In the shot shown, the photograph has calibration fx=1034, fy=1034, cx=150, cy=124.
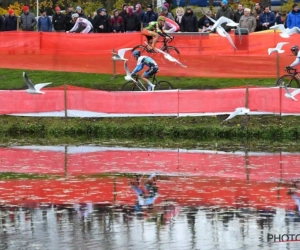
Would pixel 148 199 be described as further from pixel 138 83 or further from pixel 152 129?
pixel 138 83

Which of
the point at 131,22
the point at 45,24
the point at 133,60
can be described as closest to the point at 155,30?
the point at 133,60

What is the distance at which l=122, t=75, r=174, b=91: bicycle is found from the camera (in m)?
32.1

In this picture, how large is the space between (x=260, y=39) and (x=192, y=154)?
12.0 metres

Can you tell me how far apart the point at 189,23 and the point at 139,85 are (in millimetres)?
5919

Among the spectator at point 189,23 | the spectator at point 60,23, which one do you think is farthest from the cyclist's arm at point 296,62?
the spectator at point 60,23

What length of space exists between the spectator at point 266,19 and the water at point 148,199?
43.8 ft

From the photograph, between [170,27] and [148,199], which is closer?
[148,199]

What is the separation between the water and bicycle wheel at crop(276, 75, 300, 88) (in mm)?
7785

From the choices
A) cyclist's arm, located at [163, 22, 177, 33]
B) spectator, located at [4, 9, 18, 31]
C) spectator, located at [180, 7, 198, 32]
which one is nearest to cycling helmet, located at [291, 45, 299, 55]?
cyclist's arm, located at [163, 22, 177, 33]

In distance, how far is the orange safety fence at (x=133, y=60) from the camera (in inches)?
1367

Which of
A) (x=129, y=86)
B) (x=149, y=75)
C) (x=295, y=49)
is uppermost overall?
(x=295, y=49)

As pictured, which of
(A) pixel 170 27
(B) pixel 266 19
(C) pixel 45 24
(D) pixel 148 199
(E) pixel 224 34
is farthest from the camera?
(C) pixel 45 24

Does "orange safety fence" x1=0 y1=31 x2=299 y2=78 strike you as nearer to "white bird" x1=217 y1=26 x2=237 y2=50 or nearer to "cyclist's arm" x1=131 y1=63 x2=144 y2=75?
"white bird" x1=217 y1=26 x2=237 y2=50

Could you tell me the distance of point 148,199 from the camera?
58.2ft
